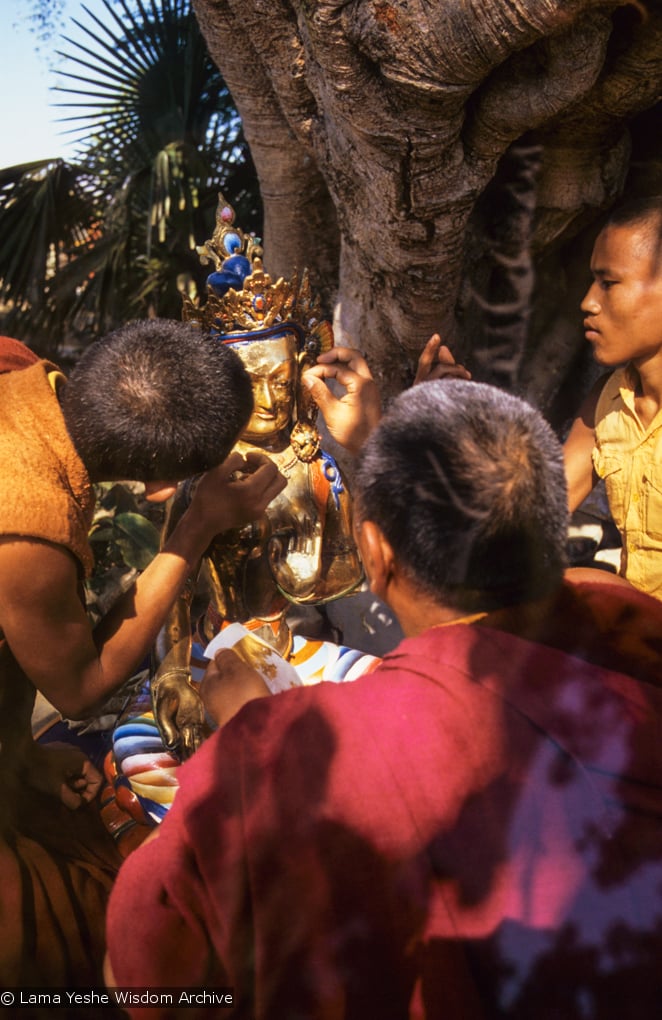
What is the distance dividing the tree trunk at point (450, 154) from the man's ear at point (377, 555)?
1.71 meters

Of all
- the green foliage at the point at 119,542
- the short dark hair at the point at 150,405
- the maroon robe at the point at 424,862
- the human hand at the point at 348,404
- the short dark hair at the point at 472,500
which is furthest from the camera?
the green foliage at the point at 119,542

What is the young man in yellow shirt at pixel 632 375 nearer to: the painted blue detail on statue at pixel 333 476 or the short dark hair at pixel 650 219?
the short dark hair at pixel 650 219

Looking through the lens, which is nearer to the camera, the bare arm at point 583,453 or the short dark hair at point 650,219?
the short dark hair at point 650,219

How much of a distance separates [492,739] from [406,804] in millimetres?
171

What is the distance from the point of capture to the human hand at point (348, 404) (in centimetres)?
238

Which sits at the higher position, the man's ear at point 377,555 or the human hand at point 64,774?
the man's ear at point 377,555

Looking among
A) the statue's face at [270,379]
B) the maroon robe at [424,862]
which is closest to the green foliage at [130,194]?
the statue's face at [270,379]

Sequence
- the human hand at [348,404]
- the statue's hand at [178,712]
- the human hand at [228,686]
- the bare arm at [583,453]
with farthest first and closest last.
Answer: the bare arm at [583,453]
the human hand at [348,404]
the statue's hand at [178,712]
the human hand at [228,686]

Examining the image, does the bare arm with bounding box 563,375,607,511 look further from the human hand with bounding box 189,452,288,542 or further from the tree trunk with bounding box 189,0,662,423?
the human hand with bounding box 189,452,288,542

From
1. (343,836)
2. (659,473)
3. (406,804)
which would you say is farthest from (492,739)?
(659,473)

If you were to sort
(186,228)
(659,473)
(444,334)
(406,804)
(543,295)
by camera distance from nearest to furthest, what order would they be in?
1. (406,804)
2. (659,473)
3. (444,334)
4. (543,295)
5. (186,228)

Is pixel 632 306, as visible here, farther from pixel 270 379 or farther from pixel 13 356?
pixel 13 356

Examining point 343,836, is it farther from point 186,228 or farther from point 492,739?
point 186,228

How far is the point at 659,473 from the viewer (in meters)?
2.51
